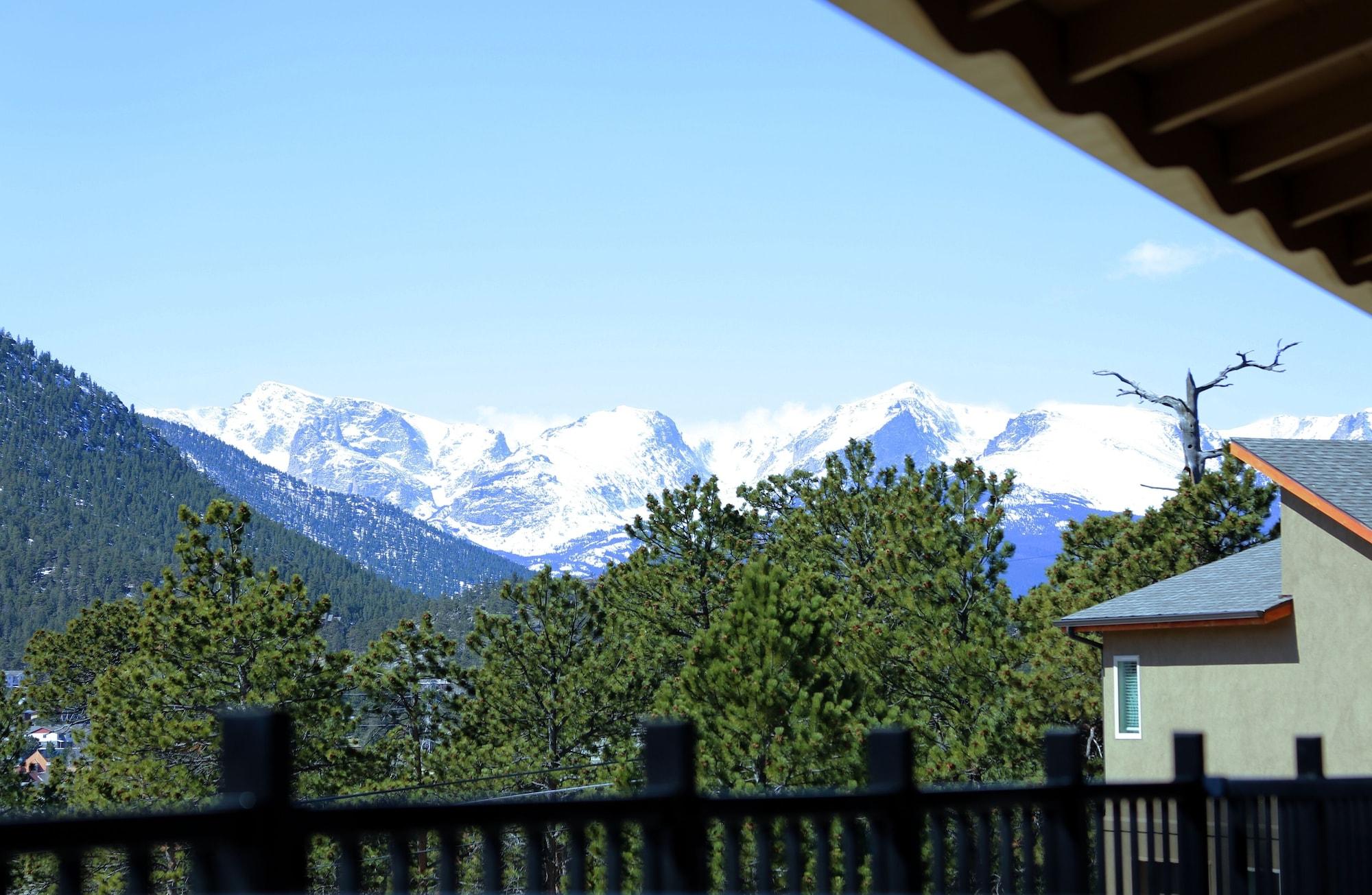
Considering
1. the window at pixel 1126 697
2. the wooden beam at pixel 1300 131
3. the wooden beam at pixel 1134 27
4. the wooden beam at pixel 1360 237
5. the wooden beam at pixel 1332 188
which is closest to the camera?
the wooden beam at pixel 1134 27

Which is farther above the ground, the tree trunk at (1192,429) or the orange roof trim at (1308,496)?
the tree trunk at (1192,429)

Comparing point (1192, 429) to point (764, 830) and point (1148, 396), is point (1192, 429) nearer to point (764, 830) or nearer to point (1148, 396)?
point (1148, 396)

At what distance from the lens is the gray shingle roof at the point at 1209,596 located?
58.8 ft

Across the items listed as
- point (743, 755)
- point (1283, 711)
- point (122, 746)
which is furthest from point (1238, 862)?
point (122, 746)

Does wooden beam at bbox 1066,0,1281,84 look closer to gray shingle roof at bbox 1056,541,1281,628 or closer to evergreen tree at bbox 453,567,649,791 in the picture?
gray shingle roof at bbox 1056,541,1281,628

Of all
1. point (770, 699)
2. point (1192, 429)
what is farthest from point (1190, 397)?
point (770, 699)

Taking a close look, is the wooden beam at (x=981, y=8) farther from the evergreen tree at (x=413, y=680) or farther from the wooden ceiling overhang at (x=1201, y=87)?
the evergreen tree at (x=413, y=680)

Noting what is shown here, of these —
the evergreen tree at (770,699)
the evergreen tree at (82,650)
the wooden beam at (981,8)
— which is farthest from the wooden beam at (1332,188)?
the evergreen tree at (82,650)

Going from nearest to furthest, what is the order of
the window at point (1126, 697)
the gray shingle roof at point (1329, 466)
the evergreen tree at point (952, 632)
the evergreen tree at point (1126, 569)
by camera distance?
1. the gray shingle roof at point (1329, 466)
2. the window at point (1126, 697)
3. the evergreen tree at point (1126, 569)
4. the evergreen tree at point (952, 632)

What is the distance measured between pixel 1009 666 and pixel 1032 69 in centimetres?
2601

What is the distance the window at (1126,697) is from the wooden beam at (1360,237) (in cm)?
1532

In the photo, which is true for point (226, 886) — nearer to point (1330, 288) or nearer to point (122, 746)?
point (1330, 288)

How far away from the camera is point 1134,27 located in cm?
357

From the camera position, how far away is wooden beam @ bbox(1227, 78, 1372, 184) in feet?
13.8
